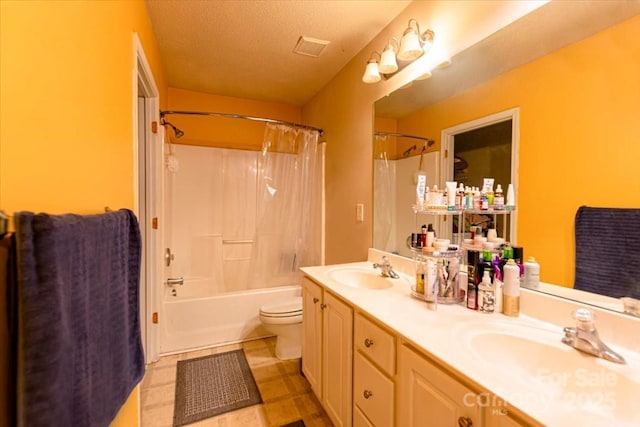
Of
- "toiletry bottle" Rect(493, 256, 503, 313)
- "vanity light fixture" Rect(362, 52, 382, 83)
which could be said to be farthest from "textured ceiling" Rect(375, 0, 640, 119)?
"toiletry bottle" Rect(493, 256, 503, 313)

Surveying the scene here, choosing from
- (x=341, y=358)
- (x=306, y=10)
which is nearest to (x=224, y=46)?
(x=306, y=10)

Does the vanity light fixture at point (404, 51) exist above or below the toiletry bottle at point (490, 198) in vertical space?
above

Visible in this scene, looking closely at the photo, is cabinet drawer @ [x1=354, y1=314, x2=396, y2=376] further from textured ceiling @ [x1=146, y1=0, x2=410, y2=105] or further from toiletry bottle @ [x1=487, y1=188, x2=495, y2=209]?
textured ceiling @ [x1=146, y1=0, x2=410, y2=105]

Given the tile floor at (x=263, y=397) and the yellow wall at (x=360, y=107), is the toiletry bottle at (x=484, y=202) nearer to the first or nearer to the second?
the yellow wall at (x=360, y=107)

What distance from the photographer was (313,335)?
1670 mm

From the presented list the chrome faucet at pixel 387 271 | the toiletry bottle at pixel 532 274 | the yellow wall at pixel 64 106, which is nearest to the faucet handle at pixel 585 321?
the toiletry bottle at pixel 532 274

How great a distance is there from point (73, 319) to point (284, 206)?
6.94ft

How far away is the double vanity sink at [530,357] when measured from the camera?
0.63 m

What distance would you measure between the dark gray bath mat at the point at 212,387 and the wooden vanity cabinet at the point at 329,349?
44cm

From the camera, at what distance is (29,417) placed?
50 centimetres

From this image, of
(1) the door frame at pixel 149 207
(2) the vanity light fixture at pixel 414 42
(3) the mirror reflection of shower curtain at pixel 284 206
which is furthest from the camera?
(3) the mirror reflection of shower curtain at pixel 284 206

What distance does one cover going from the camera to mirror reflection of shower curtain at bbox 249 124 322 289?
8.75ft

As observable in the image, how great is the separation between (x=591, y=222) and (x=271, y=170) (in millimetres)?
2263

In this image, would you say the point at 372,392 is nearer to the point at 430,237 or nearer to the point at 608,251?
the point at 430,237
